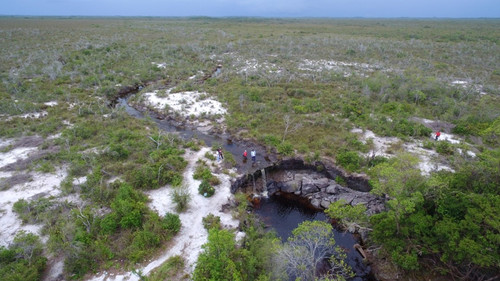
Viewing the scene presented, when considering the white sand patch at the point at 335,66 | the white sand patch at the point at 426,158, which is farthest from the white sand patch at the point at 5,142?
the white sand patch at the point at 335,66

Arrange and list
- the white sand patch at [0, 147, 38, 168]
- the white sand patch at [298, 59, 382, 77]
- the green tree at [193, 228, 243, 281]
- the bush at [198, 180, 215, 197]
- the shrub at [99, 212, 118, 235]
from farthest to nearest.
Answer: the white sand patch at [298, 59, 382, 77], the white sand patch at [0, 147, 38, 168], the bush at [198, 180, 215, 197], the shrub at [99, 212, 118, 235], the green tree at [193, 228, 243, 281]

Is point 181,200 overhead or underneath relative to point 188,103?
underneath

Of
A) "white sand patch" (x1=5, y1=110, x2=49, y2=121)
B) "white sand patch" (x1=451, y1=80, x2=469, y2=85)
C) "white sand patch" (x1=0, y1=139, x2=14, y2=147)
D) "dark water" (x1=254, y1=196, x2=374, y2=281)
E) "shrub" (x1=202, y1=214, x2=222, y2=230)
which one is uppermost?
"white sand patch" (x1=451, y1=80, x2=469, y2=85)

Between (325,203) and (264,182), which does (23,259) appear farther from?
(325,203)

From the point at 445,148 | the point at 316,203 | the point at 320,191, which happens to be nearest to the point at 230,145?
the point at 320,191

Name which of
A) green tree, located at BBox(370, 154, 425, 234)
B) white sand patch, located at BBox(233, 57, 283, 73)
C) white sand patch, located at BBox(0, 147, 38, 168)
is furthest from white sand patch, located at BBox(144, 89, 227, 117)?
green tree, located at BBox(370, 154, 425, 234)

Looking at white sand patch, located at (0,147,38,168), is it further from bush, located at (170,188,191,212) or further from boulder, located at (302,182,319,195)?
boulder, located at (302,182,319,195)

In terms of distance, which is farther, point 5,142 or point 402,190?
point 5,142
